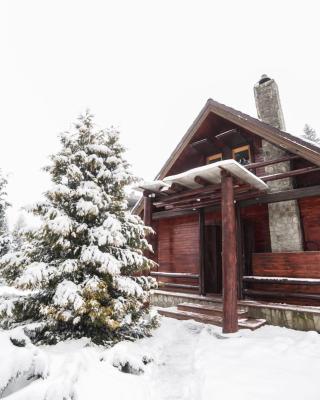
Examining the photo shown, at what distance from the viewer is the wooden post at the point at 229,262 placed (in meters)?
6.88

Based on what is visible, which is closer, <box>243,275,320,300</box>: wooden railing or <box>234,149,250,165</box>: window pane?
<box>243,275,320,300</box>: wooden railing

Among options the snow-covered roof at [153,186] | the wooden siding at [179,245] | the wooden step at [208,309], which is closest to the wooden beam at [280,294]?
the wooden step at [208,309]

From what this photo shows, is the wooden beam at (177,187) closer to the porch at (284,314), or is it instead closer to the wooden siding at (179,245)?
the porch at (284,314)

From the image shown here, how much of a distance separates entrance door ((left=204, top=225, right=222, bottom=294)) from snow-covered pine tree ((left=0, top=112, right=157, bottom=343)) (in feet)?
16.7

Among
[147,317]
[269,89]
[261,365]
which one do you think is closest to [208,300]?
[147,317]

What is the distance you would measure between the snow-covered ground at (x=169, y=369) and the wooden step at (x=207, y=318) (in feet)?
1.69

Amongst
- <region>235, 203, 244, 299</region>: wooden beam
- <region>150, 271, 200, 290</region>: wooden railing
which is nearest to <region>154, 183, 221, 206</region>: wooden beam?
<region>235, 203, 244, 299</region>: wooden beam

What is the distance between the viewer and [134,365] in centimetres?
493

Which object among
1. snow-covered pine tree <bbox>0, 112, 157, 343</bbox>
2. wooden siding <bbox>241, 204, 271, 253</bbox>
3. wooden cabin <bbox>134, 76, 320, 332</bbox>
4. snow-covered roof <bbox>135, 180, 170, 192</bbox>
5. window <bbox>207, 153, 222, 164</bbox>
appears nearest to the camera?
snow-covered pine tree <bbox>0, 112, 157, 343</bbox>

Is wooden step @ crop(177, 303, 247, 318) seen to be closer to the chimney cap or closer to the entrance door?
the entrance door

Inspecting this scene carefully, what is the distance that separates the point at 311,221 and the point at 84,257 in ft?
23.8

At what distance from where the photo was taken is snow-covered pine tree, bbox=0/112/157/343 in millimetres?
5512

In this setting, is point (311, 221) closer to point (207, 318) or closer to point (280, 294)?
point (280, 294)

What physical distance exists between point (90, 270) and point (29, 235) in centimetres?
147
